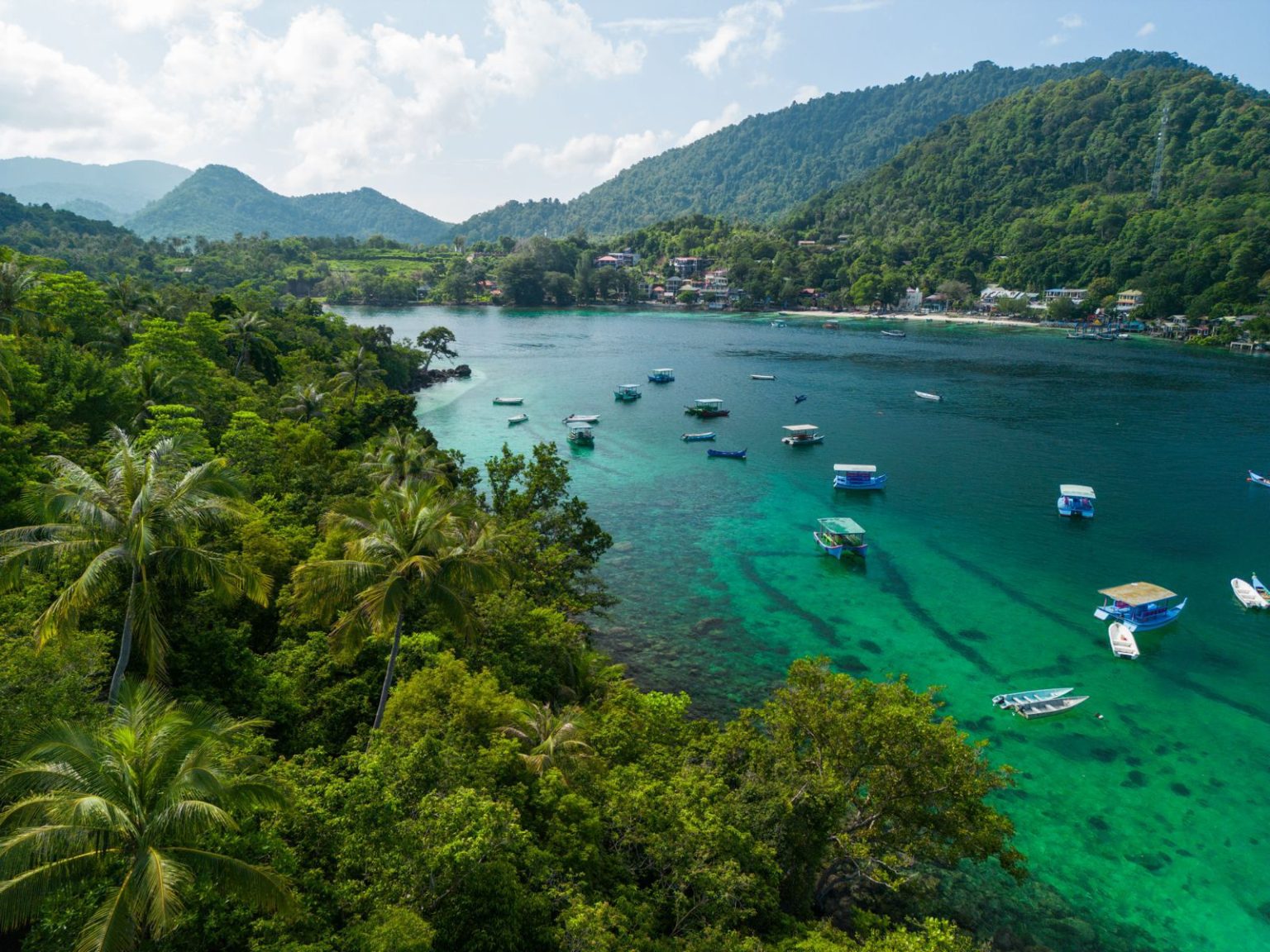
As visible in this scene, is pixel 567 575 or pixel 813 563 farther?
Result: pixel 813 563

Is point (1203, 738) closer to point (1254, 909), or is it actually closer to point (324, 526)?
point (1254, 909)

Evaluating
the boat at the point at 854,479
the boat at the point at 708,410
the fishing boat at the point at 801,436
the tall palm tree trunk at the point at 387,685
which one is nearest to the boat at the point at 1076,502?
the boat at the point at 854,479

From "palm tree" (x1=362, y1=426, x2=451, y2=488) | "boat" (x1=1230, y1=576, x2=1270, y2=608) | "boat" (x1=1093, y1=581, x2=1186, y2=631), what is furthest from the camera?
"boat" (x1=1230, y1=576, x2=1270, y2=608)

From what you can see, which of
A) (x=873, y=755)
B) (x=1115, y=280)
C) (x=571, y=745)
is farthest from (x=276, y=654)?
(x=1115, y=280)

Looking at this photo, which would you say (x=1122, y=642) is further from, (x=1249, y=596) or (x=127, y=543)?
(x=127, y=543)

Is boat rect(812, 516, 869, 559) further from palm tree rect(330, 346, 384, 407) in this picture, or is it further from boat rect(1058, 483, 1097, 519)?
palm tree rect(330, 346, 384, 407)

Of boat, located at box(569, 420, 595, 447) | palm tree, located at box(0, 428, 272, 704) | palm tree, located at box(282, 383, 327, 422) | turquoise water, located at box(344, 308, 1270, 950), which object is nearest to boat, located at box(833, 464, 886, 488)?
turquoise water, located at box(344, 308, 1270, 950)
